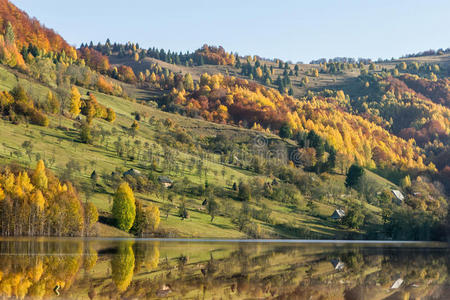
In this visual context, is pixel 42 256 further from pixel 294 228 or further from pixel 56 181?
pixel 294 228

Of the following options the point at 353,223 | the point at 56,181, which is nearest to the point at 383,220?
the point at 353,223

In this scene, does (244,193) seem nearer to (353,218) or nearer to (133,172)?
(353,218)

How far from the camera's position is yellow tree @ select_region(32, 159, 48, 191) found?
119m

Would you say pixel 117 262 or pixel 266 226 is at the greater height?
pixel 117 262

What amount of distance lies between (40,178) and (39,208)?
495 inches

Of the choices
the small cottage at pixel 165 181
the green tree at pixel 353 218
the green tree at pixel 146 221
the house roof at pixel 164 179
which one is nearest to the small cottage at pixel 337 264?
the green tree at pixel 146 221

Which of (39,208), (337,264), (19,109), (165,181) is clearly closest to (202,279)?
(337,264)

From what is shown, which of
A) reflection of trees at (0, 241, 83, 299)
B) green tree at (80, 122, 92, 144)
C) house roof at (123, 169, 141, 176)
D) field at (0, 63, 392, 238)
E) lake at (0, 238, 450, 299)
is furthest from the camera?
green tree at (80, 122, 92, 144)

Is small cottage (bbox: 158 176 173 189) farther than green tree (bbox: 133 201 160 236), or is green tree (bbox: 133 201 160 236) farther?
small cottage (bbox: 158 176 173 189)

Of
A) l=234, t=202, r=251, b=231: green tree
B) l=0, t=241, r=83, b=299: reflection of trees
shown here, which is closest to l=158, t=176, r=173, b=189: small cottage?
l=234, t=202, r=251, b=231: green tree

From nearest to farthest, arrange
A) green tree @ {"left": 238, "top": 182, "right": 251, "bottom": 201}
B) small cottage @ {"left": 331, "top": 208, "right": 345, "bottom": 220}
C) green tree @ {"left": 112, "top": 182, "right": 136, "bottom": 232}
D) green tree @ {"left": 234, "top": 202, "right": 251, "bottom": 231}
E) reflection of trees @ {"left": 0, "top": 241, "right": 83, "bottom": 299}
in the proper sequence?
reflection of trees @ {"left": 0, "top": 241, "right": 83, "bottom": 299} → green tree @ {"left": 112, "top": 182, "right": 136, "bottom": 232} → green tree @ {"left": 234, "top": 202, "right": 251, "bottom": 231} → green tree @ {"left": 238, "top": 182, "right": 251, "bottom": 201} → small cottage @ {"left": 331, "top": 208, "right": 345, "bottom": 220}

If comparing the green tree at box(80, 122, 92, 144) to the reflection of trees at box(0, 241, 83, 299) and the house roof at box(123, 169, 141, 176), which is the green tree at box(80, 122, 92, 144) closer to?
the house roof at box(123, 169, 141, 176)

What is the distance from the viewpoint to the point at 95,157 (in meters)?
166

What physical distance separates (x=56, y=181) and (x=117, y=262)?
73.3m
